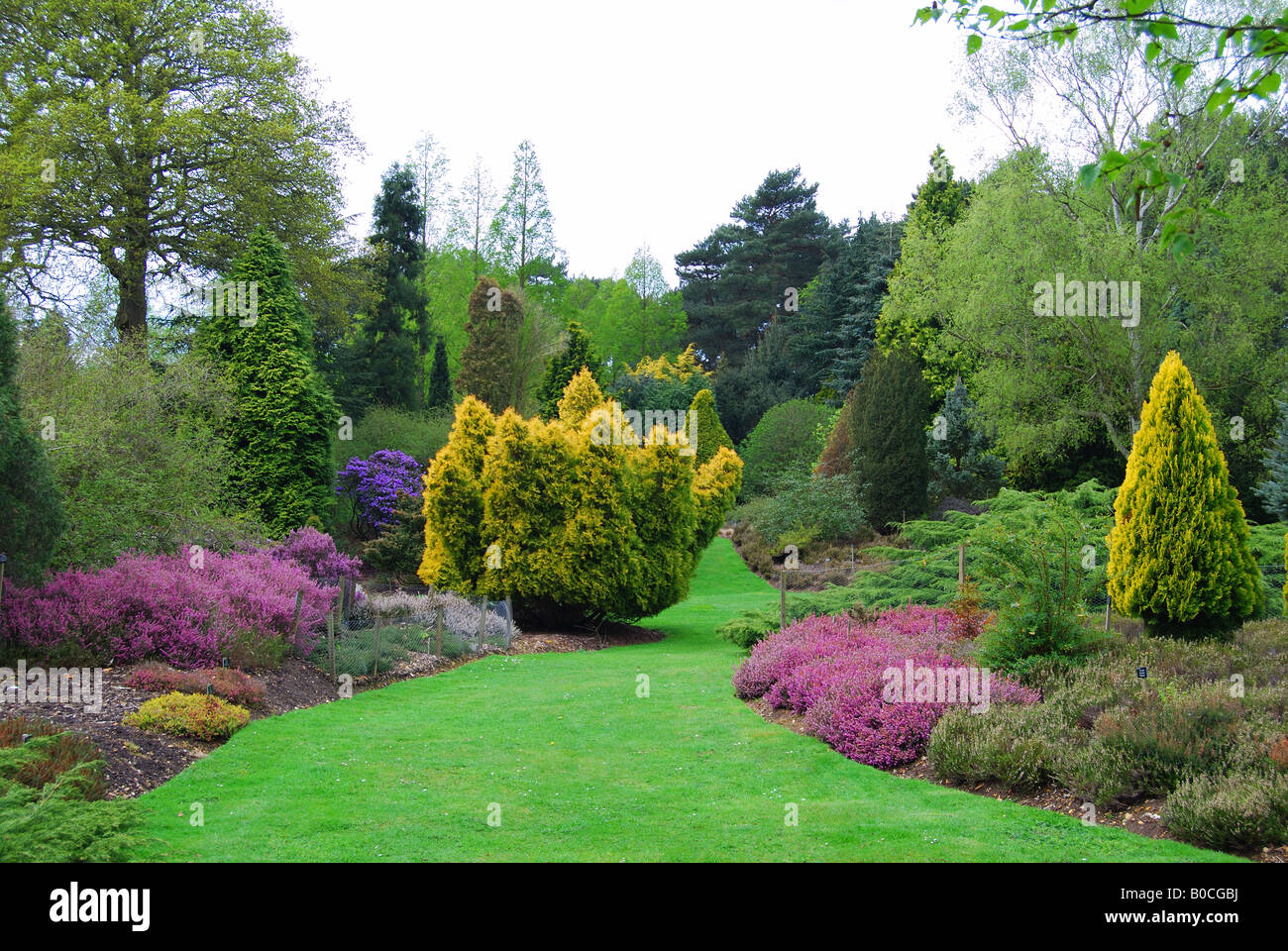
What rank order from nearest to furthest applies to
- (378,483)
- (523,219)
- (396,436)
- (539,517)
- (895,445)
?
(539,517)
(378,483)
(396,436)
(895,445)
(523,219)

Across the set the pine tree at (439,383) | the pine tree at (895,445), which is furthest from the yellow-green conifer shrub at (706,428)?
the pine tree at (439,383)

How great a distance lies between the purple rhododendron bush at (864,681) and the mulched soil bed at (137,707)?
470 cm

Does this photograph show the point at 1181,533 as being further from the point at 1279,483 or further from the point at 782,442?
the point at 782,442

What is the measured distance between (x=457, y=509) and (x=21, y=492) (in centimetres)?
795

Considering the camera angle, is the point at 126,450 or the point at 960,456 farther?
the point at 960,456

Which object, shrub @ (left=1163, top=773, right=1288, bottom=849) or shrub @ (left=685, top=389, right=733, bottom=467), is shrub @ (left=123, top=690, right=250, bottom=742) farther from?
shrub @ (left=685, top=389, right=733, bottom=467)

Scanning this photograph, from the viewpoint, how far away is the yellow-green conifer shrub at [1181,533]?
9.95 metres

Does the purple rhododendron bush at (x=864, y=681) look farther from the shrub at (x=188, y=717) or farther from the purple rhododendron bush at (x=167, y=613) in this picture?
the purple rhododendron bush at (x=167, y=613)

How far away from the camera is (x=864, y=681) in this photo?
27.9 feet

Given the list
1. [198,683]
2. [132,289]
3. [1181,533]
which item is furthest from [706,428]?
[198,683]

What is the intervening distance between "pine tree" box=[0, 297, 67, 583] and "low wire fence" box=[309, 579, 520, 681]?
10.6 ft

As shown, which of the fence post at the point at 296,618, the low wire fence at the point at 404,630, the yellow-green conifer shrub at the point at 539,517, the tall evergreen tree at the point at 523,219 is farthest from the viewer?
the tall evergreen tree at the point at 523,219

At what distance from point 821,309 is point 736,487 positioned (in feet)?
74.6
